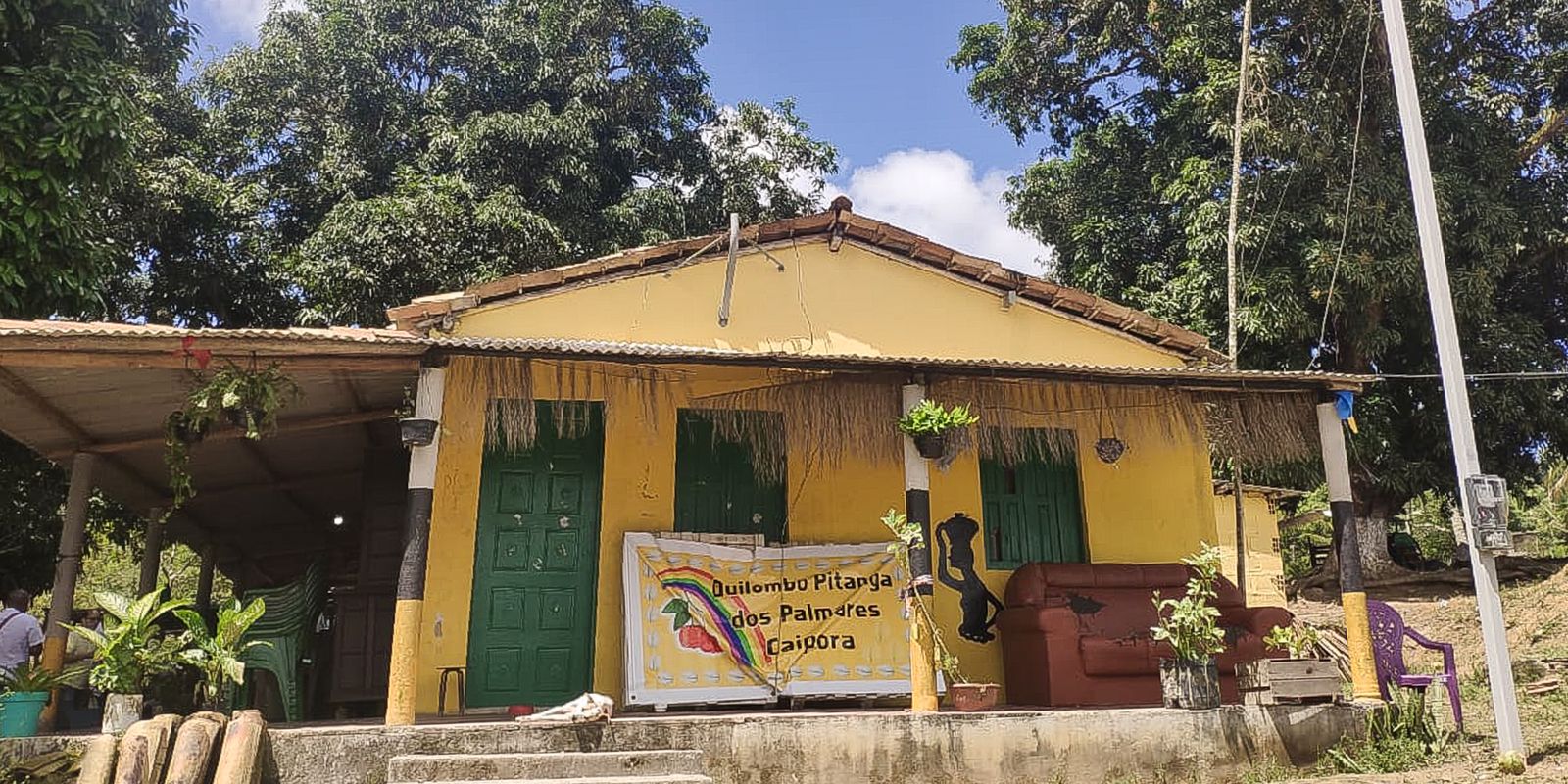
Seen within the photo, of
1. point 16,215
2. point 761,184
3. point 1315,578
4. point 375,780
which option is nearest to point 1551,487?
point 1315,578

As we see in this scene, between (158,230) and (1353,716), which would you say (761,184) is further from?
(1353,716)

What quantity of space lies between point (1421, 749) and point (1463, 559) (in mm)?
13058

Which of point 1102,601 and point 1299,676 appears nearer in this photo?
point 1299,676

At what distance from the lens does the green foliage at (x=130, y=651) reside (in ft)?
18.8

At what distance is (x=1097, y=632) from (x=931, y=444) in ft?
7.66

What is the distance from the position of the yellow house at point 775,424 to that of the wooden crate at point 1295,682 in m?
1.68

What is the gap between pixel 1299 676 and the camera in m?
7.01

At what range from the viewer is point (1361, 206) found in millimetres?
14688

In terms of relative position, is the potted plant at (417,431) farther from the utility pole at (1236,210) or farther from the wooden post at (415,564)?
the utility pole at (1236,210)

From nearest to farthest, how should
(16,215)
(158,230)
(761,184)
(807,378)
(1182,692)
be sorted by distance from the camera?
(1182,692)
(807,378)
(16,215)
(158,230)
(761,184)

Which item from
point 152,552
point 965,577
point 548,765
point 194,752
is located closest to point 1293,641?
point 965,577

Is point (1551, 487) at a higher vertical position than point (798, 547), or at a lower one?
higher

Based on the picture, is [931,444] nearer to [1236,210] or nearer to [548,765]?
[548,765]

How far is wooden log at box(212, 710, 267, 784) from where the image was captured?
5.17 metres
